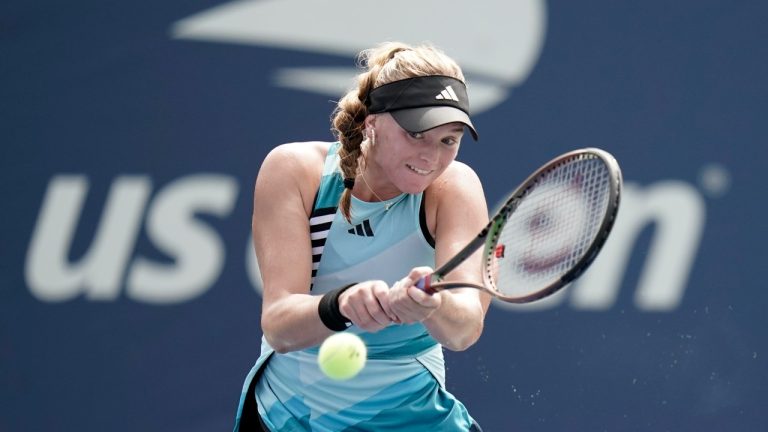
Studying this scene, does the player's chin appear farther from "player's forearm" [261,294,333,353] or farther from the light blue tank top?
"player's forearm" [261,294,333,353]

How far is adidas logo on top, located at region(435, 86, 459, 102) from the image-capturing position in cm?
267

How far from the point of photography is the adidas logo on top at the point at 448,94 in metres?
2.67

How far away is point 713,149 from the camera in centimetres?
480

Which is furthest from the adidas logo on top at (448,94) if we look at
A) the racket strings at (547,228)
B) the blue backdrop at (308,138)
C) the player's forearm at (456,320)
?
the blue backdrop at (308,138)

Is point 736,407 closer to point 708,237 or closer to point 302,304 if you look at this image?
point 708,237

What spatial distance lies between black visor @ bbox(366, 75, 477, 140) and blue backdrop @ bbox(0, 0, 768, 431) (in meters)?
2.00

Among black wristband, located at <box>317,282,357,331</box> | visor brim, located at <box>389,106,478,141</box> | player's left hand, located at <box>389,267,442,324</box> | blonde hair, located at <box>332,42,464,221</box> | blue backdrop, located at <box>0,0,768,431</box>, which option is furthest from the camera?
blue backdrop, located at <box>0,0,768,431</box>

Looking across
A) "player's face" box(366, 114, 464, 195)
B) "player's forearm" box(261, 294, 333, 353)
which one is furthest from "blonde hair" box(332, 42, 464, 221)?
"player's forearm" box(261, 294, 333, 353)

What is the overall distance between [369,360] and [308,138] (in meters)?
1.97

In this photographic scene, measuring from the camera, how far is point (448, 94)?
8.82 ft

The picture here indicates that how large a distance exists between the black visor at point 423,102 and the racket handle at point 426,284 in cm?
40

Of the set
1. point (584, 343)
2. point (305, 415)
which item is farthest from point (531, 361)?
point (305, 415)

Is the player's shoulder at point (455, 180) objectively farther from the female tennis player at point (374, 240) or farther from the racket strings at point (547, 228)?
the racket strings at point (547, 228)

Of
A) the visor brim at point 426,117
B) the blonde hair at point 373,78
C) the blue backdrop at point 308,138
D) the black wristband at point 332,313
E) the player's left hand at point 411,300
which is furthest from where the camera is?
the blue backdrop at point 308,138
